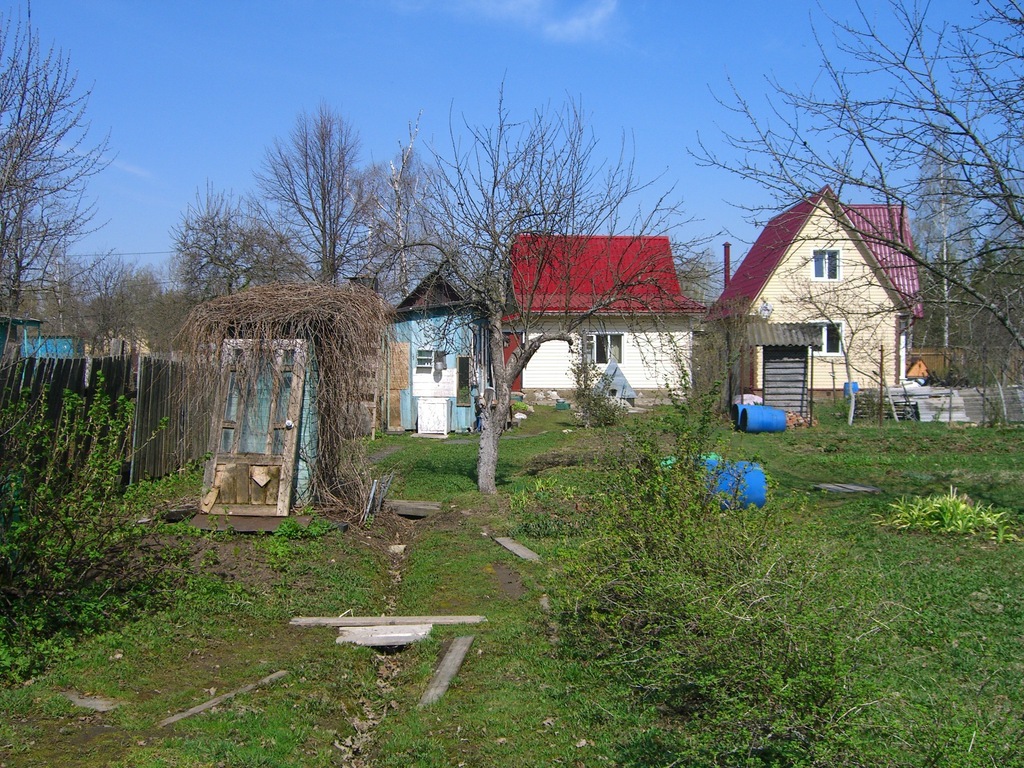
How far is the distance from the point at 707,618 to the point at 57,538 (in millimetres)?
4520

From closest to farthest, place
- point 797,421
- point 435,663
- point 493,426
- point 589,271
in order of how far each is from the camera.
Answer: point 435,663 < point 493,426 < point 589,271 < point 797,421

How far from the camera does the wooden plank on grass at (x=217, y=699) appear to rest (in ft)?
15.1

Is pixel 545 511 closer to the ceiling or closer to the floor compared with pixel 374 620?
closer to the ceiling

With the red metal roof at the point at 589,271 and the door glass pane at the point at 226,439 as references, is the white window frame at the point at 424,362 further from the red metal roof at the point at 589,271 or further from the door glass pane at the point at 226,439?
the door glass pane at the point at 226,439

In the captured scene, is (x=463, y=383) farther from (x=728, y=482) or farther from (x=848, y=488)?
(x=728, y=482)

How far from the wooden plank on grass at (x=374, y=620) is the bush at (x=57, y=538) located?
117cm

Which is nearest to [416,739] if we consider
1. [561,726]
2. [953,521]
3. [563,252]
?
[561,726]

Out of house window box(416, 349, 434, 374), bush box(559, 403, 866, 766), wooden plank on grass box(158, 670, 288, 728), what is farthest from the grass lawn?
house window box(416, 349, 434, 374)

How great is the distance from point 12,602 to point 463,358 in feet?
55.5

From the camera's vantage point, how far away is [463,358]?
22219 millimetres

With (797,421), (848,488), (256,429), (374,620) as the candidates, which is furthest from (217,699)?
(797,421)

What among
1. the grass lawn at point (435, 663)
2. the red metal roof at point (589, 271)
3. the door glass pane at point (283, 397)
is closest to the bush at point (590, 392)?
the red metal roof at point (589, 271)

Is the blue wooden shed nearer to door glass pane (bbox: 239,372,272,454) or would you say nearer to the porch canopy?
the porch canopy

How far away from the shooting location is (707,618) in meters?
4.01
